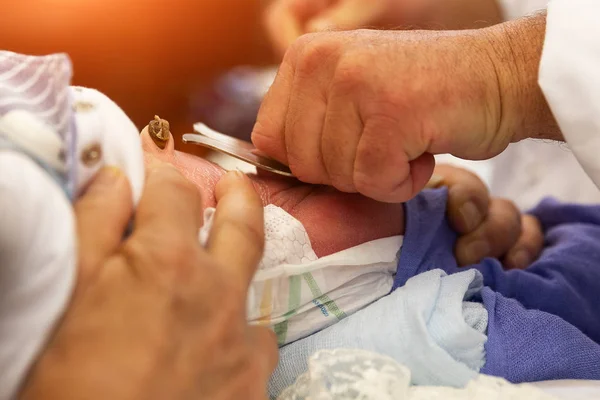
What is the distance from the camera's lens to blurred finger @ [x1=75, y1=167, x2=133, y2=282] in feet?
1.16

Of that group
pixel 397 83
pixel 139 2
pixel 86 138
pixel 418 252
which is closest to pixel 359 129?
pixel 397 83

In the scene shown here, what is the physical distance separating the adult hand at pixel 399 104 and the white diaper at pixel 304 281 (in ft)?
0.24

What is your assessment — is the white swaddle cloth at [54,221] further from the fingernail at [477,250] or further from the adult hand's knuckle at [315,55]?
the fingernail at [477,250]

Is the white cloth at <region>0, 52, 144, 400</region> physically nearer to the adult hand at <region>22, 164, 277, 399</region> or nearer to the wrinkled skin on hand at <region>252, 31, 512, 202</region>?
the adult hand at <region>22, 164, 277, 399</region>

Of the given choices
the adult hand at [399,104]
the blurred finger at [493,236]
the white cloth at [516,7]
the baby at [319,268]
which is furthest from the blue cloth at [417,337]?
the white cloth at [516,7]

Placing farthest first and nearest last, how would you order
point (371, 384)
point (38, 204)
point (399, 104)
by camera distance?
point (399, 104)
point (371, 384)
point (38, 204)

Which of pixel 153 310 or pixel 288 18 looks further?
pixel 288 18

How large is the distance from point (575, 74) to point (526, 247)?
1.30ft

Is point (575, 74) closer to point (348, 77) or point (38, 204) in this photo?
point (348, 77)

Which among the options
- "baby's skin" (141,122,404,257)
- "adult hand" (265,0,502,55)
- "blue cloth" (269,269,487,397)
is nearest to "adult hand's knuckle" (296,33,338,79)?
"baby's skin" (141,122,404,257)

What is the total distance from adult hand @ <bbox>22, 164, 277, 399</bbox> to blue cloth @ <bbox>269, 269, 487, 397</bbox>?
0.53 ft

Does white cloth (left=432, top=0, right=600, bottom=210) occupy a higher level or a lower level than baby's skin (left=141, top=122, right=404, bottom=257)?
higher

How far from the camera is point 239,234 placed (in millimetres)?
425

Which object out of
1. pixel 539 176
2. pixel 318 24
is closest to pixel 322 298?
pixel 318 24
